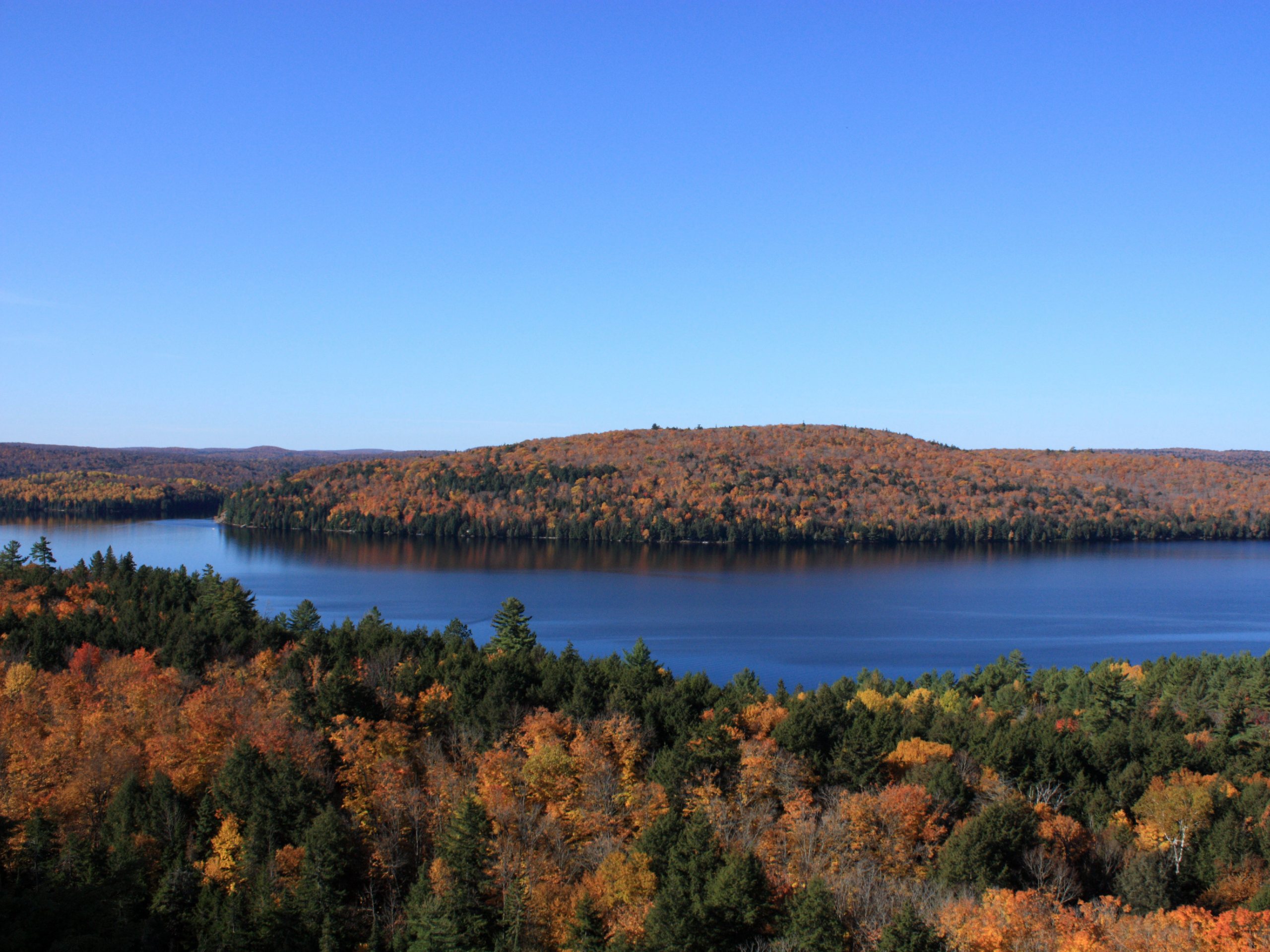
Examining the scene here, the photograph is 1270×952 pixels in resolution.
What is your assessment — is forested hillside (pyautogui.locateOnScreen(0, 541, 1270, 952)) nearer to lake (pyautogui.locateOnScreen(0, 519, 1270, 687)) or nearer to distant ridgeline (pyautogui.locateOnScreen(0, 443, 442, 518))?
lake (pyautogui.locateOnScreen(0, 519, 1270, 687))

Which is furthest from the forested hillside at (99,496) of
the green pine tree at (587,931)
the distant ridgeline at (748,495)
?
the green pine tree at (587,931)

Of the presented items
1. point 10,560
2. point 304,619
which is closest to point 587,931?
point 304,619

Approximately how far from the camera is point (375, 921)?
61.3 feet

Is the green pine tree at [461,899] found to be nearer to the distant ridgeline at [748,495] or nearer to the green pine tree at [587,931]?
the green pine tree at [587,931]

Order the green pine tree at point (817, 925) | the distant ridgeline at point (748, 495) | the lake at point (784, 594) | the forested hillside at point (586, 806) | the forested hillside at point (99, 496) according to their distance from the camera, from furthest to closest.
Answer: the forested hillside at point (99, 496), the distant ridgeline at point (748, 495), the lake at point (784, 594), the forested hillside at point (586, 806), the green pine tree at point (817, 925)

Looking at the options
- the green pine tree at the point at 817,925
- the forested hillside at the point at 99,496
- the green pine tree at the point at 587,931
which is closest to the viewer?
the green pine tree at the point at 817,925

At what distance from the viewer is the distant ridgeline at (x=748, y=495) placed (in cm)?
10825

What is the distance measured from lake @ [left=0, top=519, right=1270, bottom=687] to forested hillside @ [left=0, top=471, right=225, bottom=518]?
28.0 m

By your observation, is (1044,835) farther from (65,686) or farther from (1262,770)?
(65,686)

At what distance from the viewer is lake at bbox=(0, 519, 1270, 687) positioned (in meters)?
47.2

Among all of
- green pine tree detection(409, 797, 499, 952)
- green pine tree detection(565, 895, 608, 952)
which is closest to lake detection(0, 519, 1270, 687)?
green pine tree detection(409, 797, 499, 952)

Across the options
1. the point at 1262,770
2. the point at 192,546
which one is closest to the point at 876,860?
the point at 1262,770

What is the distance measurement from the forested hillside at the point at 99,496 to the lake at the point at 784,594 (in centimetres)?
2799

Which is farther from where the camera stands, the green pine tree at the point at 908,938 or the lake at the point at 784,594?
the lake at the point at 784,594
